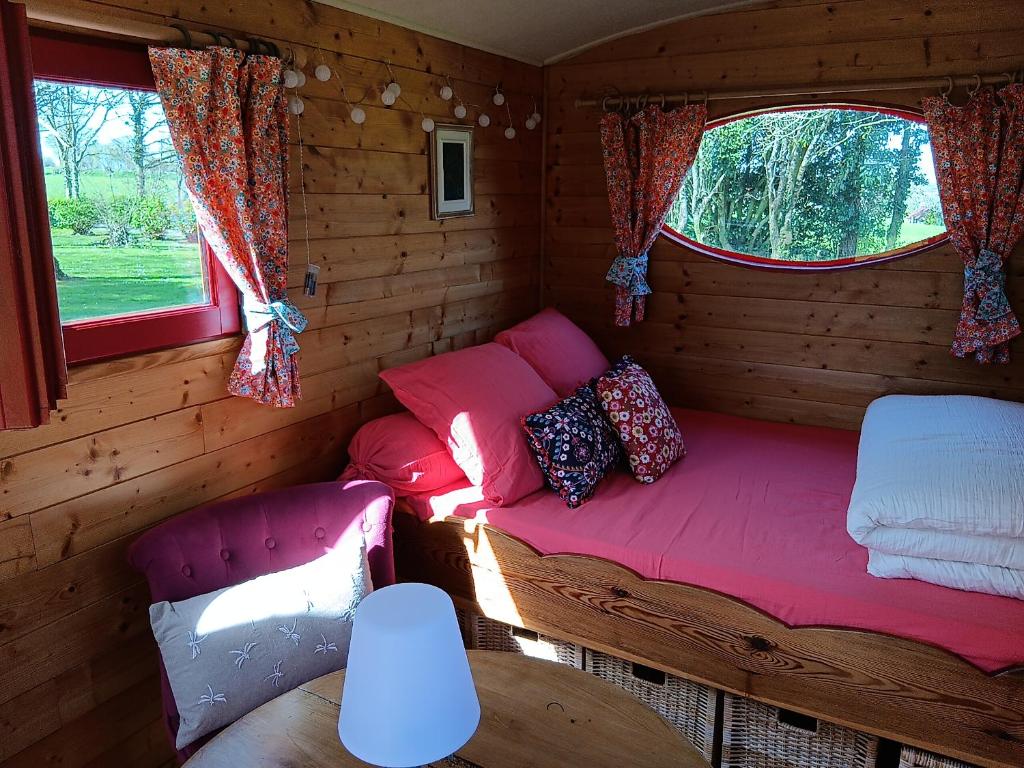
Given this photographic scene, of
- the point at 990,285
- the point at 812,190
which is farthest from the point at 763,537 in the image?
the point at 812,190

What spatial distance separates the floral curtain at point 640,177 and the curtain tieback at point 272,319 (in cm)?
167

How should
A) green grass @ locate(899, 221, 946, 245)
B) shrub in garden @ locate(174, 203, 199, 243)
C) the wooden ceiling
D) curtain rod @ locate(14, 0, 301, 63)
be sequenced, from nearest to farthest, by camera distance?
1. curtain rod @ locate(14, 0, 301, 63)
2. shrub in garden @ locate(174, 203, 199, 243)
3. the wooden ceiling
4. green grass @ locate(899, 221, 946, 245)

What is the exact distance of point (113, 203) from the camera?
6.01ft

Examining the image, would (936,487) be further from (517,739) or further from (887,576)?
(517,739)

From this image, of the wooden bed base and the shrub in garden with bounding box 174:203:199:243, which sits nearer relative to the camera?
the wooden bed base

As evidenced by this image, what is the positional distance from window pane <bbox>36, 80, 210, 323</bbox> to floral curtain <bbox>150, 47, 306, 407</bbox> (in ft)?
0.27

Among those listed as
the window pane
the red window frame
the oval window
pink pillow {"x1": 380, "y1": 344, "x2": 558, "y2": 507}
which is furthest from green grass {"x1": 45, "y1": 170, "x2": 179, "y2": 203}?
the oval window

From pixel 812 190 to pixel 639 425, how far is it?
4.42 ft

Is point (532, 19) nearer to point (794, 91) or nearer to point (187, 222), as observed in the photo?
point (794, 91)

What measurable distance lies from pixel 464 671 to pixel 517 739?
44 centimetres

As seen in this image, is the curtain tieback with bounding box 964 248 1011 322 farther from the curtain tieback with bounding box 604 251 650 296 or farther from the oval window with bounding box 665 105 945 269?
the curtain tieback with bounding box 604 251 650 296

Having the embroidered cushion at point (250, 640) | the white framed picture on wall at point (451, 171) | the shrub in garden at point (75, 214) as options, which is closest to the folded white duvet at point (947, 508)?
the embroidered cushion at point (250, 640)

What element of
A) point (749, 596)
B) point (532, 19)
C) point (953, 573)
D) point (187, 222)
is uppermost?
point (532, 19)

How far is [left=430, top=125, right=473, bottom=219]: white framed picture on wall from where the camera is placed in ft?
9.46
